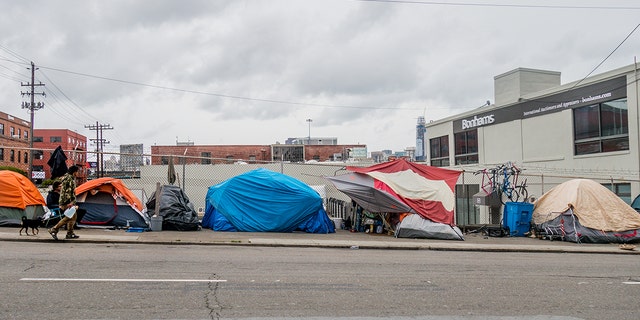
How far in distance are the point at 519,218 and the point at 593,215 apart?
2239 mm

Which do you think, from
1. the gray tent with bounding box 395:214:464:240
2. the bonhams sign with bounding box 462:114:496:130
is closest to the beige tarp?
the gray tent with bounding box 395:214:464:240

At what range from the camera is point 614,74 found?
861 inches

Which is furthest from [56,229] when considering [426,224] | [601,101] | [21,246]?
[601,101]

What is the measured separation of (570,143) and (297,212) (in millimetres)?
15005

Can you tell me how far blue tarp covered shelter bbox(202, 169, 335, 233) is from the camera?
52.5 feet

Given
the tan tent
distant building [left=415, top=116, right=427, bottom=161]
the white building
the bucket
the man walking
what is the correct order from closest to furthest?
the man walking
the bucket
the tan tent
the white building
distant building [left=415, top=116, right=427, bottom=161]

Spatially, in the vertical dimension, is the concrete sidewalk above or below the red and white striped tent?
below

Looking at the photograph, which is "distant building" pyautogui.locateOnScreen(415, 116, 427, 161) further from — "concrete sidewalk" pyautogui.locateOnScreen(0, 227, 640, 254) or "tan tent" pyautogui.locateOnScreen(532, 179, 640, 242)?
"concrete sidewalk" pyautogui.locateOnScreen(0, 227, 640, 254)

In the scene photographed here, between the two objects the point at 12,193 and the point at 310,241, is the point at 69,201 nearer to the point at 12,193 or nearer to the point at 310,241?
the point at 12,193

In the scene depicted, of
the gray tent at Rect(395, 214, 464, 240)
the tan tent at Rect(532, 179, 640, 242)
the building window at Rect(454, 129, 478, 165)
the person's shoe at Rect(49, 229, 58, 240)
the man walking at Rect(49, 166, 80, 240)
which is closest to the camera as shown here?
the person's shoe at Rect(49, 229, 58, 240)

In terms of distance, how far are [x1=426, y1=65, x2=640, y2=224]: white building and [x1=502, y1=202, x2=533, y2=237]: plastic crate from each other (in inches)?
77.1

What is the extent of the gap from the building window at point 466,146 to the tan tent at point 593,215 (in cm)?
1466

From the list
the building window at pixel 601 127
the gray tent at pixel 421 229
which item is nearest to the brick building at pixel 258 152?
the building window at pixel 601 127

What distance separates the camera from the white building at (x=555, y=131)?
21422 mm
